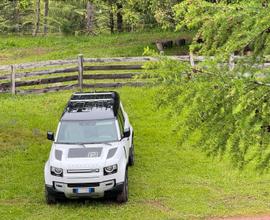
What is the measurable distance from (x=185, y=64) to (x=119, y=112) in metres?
7.89

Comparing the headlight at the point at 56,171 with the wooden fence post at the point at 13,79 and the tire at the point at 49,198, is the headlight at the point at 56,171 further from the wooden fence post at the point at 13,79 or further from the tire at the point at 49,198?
the wooden fence post at the point at 13,79

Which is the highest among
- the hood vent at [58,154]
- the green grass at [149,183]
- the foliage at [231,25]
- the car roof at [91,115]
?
the foliage at [231,25]

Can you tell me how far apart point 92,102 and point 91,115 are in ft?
2.62

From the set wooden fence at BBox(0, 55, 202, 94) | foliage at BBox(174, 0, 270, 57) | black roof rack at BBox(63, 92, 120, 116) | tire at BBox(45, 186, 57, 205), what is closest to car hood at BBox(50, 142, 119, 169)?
tire at BBox(45, 186, 57, 205)

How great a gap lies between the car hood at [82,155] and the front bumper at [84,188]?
0.40 metres

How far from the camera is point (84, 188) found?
11.3 m

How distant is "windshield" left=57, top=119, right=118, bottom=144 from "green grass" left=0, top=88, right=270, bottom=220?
1.31 m

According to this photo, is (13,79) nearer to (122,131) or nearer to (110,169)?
(122,131)

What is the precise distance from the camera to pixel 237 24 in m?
5.34

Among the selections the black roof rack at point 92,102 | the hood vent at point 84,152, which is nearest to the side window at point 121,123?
the black roof rack at point 92,102

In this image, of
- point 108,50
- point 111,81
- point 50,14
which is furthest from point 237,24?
point 50,14

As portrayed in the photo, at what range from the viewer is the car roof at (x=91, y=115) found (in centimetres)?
1241

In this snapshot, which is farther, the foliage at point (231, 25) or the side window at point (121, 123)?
the side window at point (121, 123)

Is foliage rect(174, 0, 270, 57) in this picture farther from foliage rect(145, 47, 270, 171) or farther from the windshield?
the windshield
